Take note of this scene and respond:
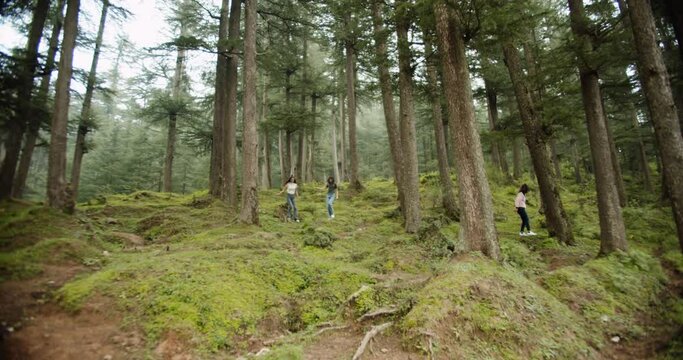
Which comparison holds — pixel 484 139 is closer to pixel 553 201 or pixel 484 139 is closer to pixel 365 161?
pixel 553 201

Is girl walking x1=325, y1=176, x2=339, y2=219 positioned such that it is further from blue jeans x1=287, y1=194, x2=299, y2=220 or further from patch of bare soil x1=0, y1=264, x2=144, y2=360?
patch of bare soil x1=0, y1=264, x2=144, y2=360

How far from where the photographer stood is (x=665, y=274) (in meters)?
6.89

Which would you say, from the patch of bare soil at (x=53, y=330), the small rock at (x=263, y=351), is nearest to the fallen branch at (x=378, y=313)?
the small rock at (x=263, y=351)

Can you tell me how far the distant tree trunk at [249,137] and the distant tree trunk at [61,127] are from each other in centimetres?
483

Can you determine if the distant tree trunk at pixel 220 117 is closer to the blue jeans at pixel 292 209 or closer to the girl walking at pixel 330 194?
the blue jeans at pixel 292 209

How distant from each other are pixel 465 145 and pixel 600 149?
3.87 m

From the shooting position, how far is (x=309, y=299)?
5.68 m

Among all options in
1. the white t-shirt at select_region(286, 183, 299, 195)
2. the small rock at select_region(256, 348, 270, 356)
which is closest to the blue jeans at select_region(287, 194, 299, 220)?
the white t-shirt at select_region(286, 183, 299, 195)

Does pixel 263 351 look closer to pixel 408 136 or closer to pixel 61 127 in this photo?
pixel 408 136

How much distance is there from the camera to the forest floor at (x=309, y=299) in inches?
157

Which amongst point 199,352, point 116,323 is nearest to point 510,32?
point 199,352

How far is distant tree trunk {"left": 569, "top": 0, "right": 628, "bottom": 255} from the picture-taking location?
7.30m

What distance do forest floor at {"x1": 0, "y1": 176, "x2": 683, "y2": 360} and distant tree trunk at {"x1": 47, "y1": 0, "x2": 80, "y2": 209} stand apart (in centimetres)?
114

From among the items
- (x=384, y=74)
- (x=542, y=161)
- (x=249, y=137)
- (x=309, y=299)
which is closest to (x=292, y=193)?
(x=249, y=137)
